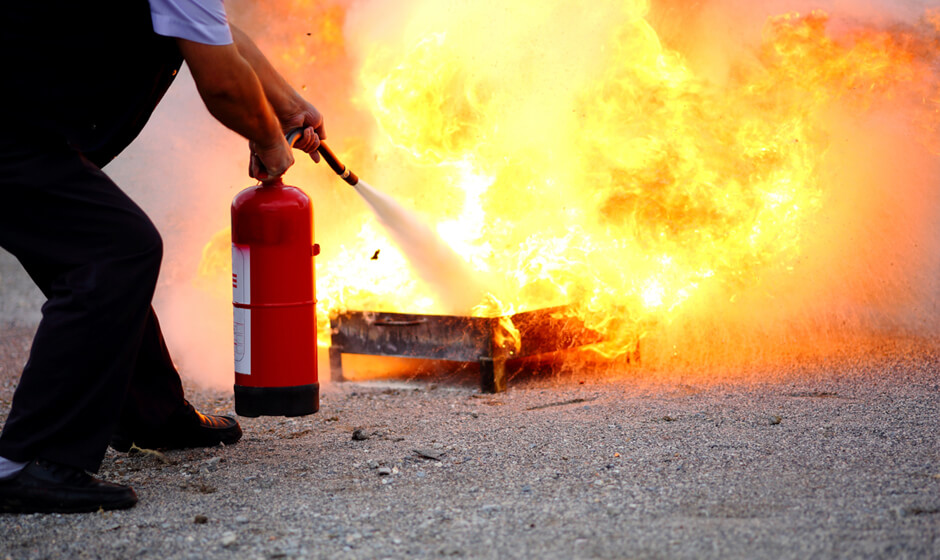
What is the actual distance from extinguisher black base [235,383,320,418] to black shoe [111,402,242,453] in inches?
9.0

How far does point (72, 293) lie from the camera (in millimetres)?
2600

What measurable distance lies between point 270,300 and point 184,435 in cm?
66

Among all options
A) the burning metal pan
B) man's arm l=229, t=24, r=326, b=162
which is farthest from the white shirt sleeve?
the burning metal pan

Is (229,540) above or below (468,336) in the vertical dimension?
below

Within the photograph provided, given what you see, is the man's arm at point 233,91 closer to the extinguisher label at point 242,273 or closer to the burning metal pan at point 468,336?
the extinguisher label at point 242,273

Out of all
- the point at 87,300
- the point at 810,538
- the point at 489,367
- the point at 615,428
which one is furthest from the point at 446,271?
the point at 810,538

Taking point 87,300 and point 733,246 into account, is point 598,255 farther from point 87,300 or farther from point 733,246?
point 87,300

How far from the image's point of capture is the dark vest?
2.60 meters

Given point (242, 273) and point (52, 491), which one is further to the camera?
point (242, 273)

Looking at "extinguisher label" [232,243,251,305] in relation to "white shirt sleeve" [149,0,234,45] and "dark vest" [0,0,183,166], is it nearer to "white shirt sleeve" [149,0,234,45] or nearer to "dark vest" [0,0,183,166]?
"dark vest" [0,0,183,166]

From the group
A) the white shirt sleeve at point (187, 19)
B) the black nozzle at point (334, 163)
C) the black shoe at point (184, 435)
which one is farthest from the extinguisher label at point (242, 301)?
the white shirt sleeve at point (187, 19)

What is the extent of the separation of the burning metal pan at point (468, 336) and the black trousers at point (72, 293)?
2.08 metres

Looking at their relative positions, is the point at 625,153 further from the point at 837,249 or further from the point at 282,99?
the point at 282,99

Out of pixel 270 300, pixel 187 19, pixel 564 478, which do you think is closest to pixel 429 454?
pixel 564 478
